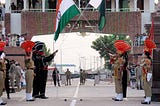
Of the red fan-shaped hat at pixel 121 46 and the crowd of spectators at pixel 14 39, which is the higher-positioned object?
the crowd of spectators at pixel 14 39

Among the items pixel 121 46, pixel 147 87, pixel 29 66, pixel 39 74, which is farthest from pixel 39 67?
pixel 147 87

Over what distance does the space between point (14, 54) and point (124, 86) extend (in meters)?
24.9

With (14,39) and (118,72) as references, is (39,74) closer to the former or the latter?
(118,72)

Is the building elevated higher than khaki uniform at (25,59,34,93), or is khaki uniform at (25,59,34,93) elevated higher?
the building

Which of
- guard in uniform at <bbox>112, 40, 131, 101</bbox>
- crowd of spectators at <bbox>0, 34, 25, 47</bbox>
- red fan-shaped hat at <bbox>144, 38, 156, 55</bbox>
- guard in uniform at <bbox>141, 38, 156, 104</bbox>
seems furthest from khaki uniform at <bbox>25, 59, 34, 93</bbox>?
crowd of spectators at <bbox>0, 34, 25, 47</bbox>

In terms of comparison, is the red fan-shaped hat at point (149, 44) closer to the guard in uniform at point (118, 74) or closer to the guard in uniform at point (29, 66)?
the guard in uniform at point (118, 74)

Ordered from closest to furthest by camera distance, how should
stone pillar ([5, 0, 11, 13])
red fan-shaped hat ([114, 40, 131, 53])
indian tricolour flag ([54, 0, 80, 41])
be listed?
red fan-shaped hat ([114, 40, 131, 53]) < indian tricolour flag ([54, 0, 80, 41]) < stone pillar ([5, 0, 11, 13])

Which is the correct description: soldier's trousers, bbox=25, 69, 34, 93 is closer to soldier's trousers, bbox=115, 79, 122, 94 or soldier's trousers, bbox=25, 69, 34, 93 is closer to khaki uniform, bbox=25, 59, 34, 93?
khaki uniform, bbox=25, 59, 34, 93

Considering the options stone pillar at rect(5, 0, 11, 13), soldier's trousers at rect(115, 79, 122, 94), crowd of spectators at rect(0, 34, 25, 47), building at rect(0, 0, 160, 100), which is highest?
stone pillar at rect(5, 0, 11, 13)

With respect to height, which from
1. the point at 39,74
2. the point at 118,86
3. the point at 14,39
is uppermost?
the point at 14,39

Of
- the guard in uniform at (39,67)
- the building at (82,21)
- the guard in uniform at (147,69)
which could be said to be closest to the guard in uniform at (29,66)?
the guard in uniform at (39,67)

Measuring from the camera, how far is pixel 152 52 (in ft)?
63.7

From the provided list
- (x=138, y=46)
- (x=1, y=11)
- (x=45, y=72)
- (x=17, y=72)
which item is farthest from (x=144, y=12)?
(x=45, y=72)

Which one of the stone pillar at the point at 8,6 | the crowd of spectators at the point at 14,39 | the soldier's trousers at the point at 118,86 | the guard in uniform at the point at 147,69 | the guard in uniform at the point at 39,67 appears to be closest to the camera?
the guard in uniform at the point at 147,69
